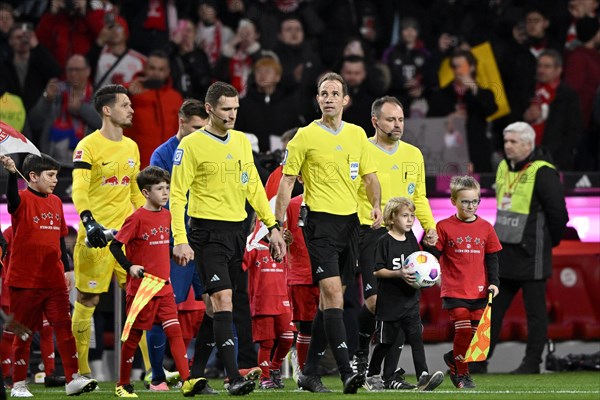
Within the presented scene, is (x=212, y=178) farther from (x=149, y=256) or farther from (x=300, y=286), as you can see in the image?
(x=300, y=286)

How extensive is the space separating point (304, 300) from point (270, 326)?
0.43 m

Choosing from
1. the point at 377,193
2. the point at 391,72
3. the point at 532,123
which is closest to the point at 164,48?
the point at 391,72

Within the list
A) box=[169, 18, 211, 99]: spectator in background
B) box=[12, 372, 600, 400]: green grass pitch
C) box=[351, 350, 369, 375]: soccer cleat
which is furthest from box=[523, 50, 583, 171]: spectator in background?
box=[351, 350, 369, 375]: soccer cleat

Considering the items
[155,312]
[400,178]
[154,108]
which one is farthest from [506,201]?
[155,312]

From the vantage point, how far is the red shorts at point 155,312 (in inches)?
407

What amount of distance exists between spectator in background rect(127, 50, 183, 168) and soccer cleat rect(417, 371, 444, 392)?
509cm

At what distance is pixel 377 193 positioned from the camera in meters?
10.6

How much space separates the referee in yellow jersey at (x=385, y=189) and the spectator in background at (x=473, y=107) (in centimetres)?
417

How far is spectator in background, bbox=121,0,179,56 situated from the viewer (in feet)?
55.5

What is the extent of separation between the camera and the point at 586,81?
16438 mm

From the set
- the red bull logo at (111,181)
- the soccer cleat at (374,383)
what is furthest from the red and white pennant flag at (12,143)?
the soccer cleat at (374,383)

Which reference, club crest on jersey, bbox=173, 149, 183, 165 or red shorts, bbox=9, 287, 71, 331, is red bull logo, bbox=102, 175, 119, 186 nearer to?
red shorts, bbox=9, 287, 71, 331

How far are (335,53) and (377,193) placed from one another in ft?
21.3

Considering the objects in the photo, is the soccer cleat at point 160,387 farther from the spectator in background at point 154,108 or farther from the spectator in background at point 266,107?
the spectator in background at point 266,107
